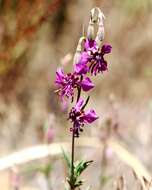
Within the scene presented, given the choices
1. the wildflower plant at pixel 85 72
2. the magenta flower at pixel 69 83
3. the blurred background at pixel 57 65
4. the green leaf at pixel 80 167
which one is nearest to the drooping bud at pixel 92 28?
the wildflower plant at pixel 85 72

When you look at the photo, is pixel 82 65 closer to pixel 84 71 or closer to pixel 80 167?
pixel 84 71

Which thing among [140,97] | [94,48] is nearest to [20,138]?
[140,97]

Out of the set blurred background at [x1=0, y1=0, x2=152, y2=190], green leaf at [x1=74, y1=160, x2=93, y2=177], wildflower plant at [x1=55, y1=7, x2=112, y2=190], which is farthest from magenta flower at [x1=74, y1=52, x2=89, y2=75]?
blurred background at [x1=0, y1=0, x2=152, y2=190]

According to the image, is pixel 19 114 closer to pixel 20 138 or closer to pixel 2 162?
pixel 20 138

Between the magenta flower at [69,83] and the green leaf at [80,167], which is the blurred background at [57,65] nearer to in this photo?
the green leaf at [80,167]

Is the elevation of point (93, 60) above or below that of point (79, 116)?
above

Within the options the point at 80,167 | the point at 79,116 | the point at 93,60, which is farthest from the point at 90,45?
the point at 80,167

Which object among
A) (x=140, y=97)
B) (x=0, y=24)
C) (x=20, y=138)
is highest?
(x=0, y=24)
